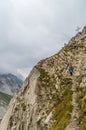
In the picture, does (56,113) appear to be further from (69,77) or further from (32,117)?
(69,77)

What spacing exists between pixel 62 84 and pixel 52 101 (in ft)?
16.3

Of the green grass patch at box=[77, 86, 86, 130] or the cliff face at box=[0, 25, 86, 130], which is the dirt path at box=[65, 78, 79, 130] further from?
the green grass patch at box=[77, 86, 86, 130]

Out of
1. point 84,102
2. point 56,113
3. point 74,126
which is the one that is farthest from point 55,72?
point 74,126

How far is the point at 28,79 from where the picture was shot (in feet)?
248

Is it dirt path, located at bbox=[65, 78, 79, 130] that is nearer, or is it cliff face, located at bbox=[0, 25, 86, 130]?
dirt path, located at bbox=[65, 78, 79, 130]

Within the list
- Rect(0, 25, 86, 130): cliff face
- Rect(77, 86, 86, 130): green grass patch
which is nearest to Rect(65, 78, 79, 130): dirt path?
Rect(0, 25, 86, 130): cliff face

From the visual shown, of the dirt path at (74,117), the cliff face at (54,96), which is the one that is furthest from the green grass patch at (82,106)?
the dirt path at (74,117)

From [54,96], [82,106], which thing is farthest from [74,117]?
[54,96]

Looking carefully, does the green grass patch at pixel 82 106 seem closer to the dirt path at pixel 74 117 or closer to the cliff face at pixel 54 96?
the cliff face at pixel 54 96

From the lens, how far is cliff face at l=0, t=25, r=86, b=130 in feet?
159

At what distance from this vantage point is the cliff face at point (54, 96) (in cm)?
4850

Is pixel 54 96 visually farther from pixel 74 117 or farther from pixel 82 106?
pixel 74 117

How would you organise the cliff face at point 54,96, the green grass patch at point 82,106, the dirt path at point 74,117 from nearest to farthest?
the green grass patch at point 82,106 → the dirt path at point 74,117 → the cliff face at point 54,96

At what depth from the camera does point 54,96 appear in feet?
204
